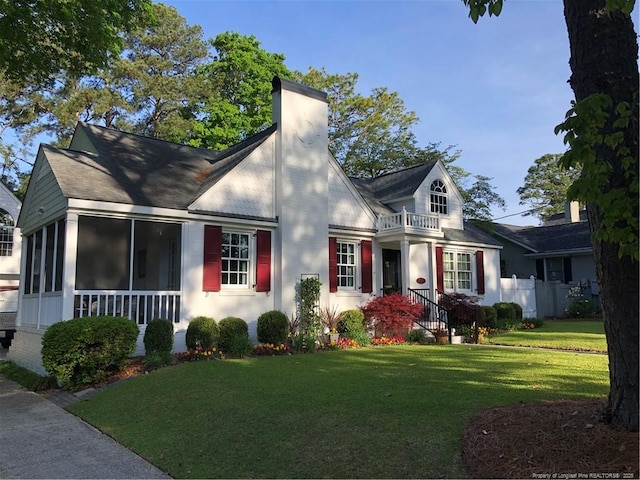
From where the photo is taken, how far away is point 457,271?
65.6 ft

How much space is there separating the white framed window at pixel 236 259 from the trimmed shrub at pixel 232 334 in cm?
141

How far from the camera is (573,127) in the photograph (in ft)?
12.4

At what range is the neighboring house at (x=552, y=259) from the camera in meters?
24.8

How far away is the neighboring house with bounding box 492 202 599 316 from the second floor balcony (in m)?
9.64

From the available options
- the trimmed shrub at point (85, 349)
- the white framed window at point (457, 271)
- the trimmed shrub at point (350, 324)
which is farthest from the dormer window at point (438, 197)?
the trimmed shrub at point (85, 349)

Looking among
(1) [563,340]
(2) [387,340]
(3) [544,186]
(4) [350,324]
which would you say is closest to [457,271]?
(1) [563,340]

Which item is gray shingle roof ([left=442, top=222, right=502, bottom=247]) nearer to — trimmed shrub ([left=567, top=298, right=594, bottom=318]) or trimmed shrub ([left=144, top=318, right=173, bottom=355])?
trimmed shrub ([left=567, top=298, right=594, bottom=318])

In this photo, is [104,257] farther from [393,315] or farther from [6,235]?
[6,235]

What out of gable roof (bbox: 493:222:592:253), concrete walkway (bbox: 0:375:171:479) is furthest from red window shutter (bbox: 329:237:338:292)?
gable roof (bbox: 493:222:592:253)

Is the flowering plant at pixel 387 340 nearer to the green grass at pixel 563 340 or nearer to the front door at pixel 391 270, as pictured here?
the green grass at pixel 563 340

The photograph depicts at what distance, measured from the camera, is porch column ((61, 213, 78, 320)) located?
10719mm

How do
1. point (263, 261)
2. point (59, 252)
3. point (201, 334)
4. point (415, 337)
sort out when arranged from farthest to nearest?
point (415, 337)
point (263, 261)
point (59, 252)
point (201, 334)

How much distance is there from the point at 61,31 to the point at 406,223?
11.5m

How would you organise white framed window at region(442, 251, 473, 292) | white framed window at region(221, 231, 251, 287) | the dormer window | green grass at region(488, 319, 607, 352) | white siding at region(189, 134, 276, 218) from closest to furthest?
green grass at region(488, 319, 607, 352) → white siding at region(189, 134, 276, 218) → white framed window at region(221, 231, 251, 287) → white framed window at region(442, 251, 473, 292) → the dormer window
